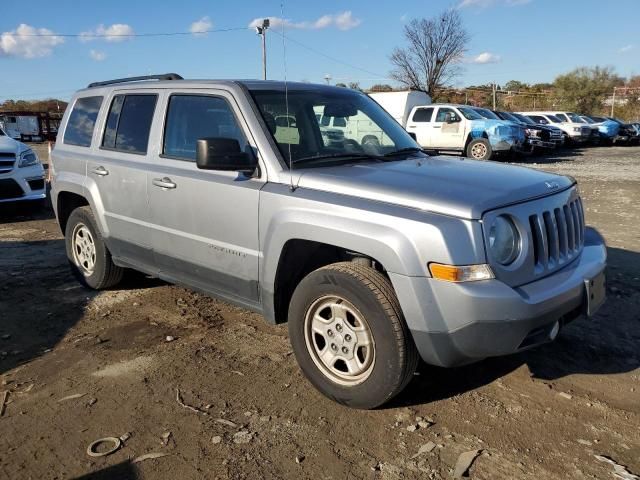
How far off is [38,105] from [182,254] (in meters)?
71.2

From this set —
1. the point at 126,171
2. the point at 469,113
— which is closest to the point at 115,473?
the point at 126,171

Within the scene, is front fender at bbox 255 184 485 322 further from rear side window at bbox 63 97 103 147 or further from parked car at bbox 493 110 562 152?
parked car at bbox 493 110 562 152

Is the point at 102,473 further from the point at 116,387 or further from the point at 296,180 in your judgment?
the point at 296,180

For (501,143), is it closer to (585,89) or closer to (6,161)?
(6,161)

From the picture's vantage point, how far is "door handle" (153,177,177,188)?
13.6ft

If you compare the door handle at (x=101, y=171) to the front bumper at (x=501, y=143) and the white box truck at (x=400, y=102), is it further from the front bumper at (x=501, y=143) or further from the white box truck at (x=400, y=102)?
the white box truck at (x=400, y=102)

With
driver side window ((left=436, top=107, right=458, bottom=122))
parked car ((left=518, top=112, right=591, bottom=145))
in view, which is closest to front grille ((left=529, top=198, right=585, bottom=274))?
driver side window ((left=436, top=107, right=458, bottom=122))

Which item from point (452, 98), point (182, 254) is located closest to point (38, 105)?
point (452, 98)

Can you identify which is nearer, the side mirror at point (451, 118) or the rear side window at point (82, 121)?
the rear side window at point (82, 121)

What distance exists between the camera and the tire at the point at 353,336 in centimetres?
298

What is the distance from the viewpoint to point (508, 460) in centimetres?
280

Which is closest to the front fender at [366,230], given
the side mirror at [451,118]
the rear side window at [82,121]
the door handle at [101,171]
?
the door handle at [101,171]

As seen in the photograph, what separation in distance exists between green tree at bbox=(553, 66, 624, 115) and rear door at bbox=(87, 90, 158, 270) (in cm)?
5279

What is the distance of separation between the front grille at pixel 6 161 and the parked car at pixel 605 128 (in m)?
29.0
